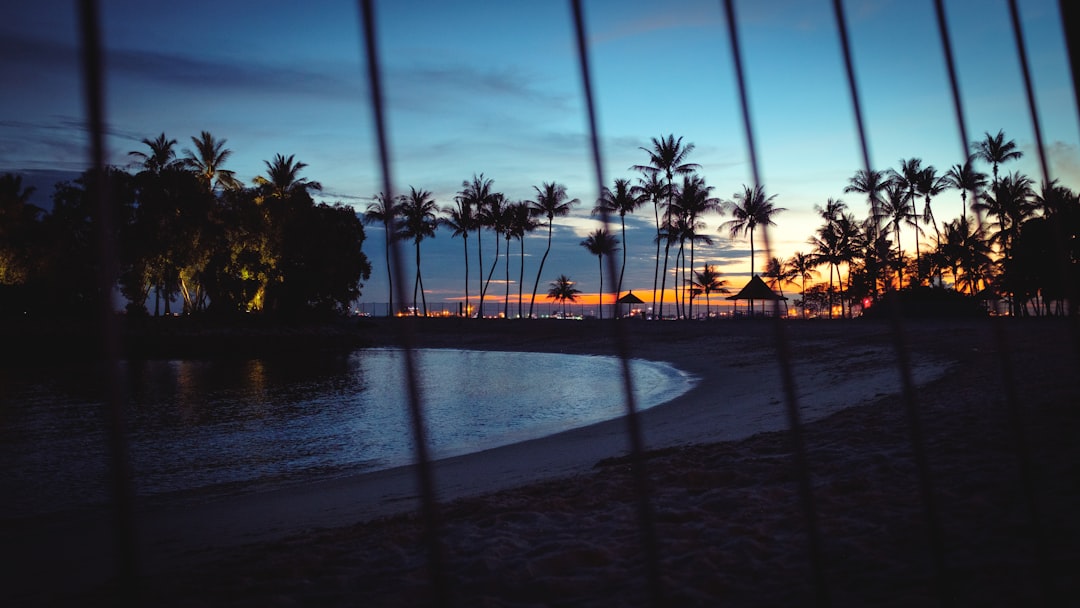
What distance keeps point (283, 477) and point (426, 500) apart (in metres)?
7.20

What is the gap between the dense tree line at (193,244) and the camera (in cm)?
Answer: 3266

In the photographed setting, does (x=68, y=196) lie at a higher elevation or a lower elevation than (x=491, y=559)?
higher

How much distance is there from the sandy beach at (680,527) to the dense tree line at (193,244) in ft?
92.8

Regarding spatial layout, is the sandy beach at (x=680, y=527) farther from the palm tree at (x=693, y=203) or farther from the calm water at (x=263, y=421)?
the palm tree at (x=693, y=203)

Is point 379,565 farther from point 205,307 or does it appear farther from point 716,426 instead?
point 205,307

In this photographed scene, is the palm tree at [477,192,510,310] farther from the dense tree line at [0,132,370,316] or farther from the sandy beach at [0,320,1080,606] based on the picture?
the sandy beach at [0,320,1080,606]

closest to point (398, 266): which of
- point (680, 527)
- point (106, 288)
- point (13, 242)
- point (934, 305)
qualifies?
point (106, 288)

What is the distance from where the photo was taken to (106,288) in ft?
2.99

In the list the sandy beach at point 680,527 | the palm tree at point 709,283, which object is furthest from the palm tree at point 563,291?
the sandy beach at point 680,527

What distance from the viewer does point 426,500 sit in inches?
46.4

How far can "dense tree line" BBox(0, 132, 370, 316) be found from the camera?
32656 millimetres

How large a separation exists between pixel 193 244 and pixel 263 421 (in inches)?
982

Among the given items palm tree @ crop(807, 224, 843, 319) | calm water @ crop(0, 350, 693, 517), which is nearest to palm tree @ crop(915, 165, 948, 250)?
palm tree @ crop(807, 224, 843, 319)

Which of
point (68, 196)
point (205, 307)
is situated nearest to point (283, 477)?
point (68, 196)
